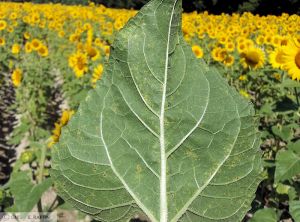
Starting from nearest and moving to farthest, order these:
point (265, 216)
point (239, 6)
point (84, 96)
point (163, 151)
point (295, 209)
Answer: point (163, 151) < point (295, 209) < point (265, 216) < point (84, 96) < point (239, 6)

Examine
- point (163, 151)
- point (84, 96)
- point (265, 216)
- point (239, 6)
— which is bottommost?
point (265, 216)

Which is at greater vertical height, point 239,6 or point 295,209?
point 239,6

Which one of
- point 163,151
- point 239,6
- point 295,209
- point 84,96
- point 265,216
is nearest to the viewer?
point 163,151

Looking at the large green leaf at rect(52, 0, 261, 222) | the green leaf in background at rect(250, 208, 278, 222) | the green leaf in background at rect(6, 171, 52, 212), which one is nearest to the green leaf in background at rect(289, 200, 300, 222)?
the green leaf in background at rect(250, 208, 278, 222)

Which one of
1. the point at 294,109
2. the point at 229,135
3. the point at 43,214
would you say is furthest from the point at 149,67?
the point at 294,109

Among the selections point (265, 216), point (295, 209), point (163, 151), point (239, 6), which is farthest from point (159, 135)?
point (239, 6)

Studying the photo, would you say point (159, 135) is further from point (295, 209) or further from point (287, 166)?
point (287, 166)

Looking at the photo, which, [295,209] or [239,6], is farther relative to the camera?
[239,6]

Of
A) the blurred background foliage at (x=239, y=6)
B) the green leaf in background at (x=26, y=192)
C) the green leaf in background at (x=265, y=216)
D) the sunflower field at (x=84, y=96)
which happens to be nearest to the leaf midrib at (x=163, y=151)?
the sunflower field at (x=84, y=96)
